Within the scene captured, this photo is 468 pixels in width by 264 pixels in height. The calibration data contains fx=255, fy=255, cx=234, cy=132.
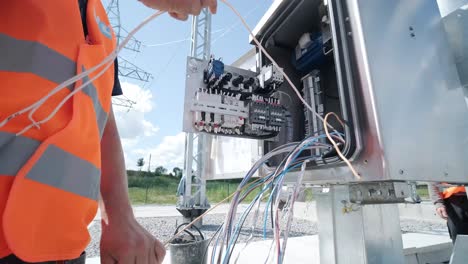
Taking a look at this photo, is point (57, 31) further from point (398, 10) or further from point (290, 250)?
point (290, 250)

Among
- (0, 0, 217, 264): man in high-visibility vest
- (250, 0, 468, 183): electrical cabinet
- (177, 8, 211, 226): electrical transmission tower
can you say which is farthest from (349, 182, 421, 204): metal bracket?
(177, 8, 211, 226): electrical transmission tower

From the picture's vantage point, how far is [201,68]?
1.16 metres

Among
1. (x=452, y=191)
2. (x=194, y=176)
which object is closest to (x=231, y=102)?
(x=452, y=191)

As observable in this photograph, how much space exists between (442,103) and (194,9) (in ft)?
2.64

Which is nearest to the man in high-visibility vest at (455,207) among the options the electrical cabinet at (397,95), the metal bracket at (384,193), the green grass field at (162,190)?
the electrical cabinet at (397,95)

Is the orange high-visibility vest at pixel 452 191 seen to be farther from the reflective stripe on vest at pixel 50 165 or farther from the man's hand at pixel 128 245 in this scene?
Result: the reflective stripe on vest at pixel 50 165

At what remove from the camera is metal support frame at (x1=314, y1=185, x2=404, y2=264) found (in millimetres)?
766

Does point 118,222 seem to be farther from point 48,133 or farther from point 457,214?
point 457,214

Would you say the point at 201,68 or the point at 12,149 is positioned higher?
the point at 201,68

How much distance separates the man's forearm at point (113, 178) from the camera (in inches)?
22.1

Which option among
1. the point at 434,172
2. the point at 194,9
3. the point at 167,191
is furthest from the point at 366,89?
the point at 167,191

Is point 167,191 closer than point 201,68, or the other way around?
point 201,68

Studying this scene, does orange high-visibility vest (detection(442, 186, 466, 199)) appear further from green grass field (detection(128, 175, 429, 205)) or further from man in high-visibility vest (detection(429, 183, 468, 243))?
green grass field (detection(128, 175, 429, 205))

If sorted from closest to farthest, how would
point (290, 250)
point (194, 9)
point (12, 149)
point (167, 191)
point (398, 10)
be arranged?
point (12, 149) → point (194, 9) → point (398, 10) → point (290, 250) → point (167, 191)
